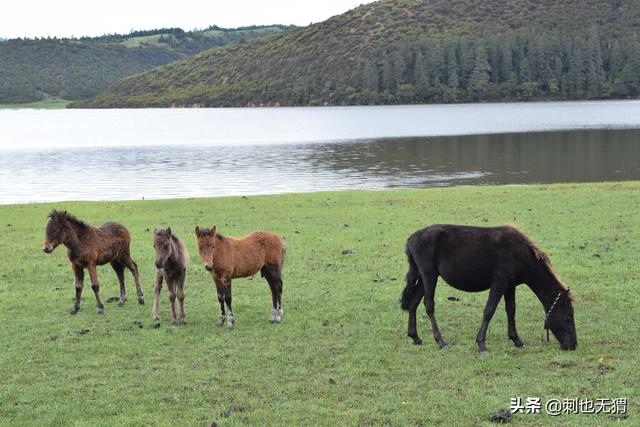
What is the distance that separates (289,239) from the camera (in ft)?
72.9

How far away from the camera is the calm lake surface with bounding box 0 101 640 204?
160ft

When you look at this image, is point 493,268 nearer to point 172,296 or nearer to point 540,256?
point 540,256

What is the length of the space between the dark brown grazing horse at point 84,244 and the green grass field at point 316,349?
0.59 meters

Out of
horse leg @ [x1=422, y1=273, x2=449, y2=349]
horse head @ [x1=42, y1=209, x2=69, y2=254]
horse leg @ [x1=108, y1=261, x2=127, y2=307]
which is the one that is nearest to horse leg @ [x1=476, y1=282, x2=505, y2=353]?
horse leg @ [x1=422, y1=273, x2=449, y2=349]

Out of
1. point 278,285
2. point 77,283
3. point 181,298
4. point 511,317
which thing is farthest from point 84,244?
point 511,317

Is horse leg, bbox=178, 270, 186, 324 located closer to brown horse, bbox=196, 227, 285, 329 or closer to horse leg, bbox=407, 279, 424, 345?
brown horse, bbox=196, 227, 285, 329

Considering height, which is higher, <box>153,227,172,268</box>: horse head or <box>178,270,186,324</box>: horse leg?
<box>153,227,172,268</box>: horse head

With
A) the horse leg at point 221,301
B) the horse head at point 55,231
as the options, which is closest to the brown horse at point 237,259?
the horse leg at point 221,301

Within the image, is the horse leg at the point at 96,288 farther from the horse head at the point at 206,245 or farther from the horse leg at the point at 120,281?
the horse head at the point at 206,245

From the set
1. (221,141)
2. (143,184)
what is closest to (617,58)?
(221,141)

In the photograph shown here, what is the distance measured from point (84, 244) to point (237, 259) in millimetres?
3691

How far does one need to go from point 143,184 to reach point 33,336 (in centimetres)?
3923

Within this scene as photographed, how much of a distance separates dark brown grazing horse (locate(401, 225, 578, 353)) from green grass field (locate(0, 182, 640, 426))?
0.48 metres

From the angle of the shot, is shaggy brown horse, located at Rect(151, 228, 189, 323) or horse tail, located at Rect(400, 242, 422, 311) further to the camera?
shaggy brown horse, located at Rect(151, 228, 189, 323)
